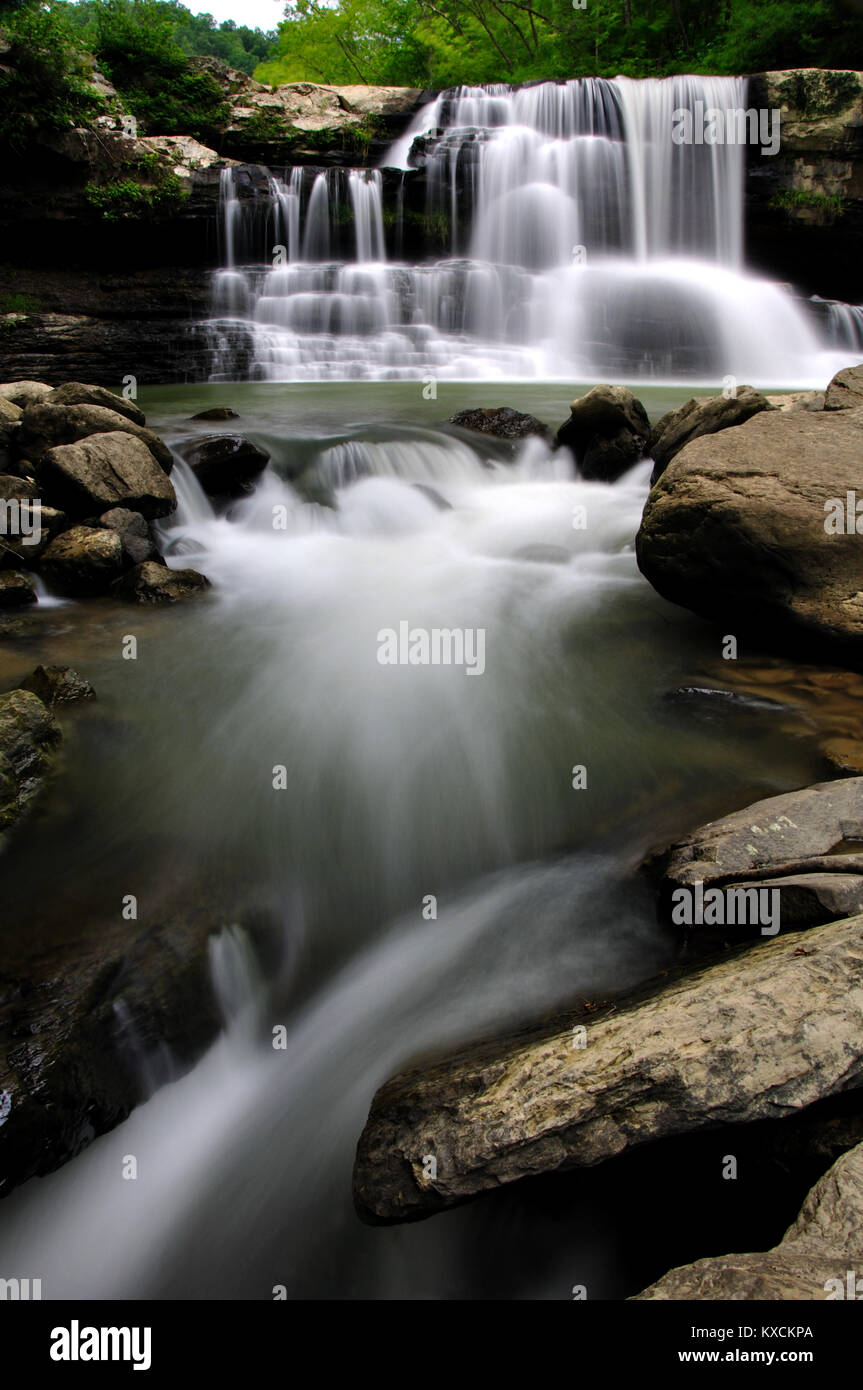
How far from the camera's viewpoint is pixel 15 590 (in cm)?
612

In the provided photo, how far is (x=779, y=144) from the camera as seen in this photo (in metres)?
18.0

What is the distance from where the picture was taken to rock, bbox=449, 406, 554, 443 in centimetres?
973

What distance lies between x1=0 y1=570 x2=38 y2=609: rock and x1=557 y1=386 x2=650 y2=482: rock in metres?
5.67

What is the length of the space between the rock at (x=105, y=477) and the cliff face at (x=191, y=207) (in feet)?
24.6

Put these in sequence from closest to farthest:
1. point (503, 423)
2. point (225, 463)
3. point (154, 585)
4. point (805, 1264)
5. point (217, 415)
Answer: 1. point (805, 1264)
2. point (154, 585)
3. point (225, 463)
4. point (503, 423)
5. point (217, 415)

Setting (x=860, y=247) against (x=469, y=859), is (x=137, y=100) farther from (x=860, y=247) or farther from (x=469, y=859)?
(x=469, y=859)

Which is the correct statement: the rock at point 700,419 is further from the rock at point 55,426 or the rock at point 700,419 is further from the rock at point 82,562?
the rock at point 55,426

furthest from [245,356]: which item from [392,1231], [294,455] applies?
[392,1231]

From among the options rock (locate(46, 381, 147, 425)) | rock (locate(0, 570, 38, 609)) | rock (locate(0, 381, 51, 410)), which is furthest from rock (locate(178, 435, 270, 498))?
rock (locate(0, 570, 38, 609))

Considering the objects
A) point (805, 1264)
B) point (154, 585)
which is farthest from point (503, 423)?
point (805, 1264)

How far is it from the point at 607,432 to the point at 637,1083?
7883 millimetres

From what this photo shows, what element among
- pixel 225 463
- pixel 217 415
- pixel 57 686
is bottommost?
pixel 57 686

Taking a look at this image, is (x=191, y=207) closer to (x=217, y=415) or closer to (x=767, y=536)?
(x=217, y=415)
